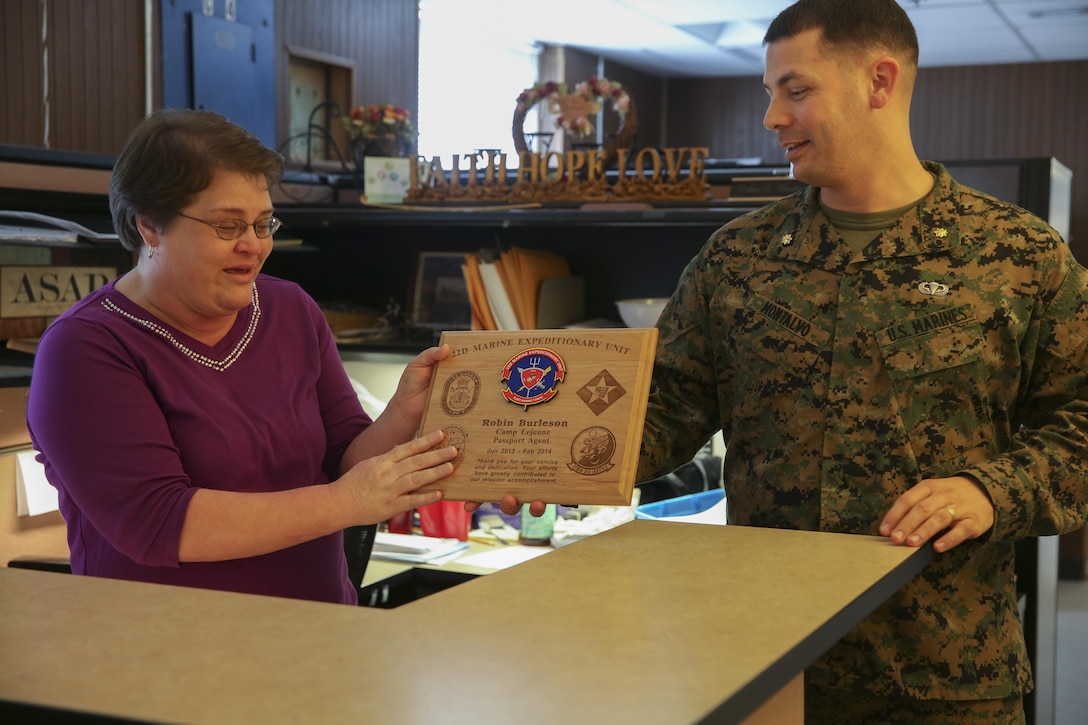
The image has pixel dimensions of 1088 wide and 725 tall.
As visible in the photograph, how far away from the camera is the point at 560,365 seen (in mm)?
1683

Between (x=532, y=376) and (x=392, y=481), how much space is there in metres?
0.26

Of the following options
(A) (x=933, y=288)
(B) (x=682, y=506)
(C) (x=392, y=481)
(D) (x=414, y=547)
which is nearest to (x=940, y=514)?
(A) (x=933, y=288)

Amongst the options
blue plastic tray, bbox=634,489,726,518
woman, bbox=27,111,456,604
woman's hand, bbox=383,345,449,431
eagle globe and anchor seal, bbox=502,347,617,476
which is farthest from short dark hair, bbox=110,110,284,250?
blue plastic tray, bbox=634,489,726,518

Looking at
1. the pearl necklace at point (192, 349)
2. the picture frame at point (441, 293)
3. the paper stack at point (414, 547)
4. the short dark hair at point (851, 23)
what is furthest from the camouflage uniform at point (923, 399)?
the picture frame at point (441, 293)

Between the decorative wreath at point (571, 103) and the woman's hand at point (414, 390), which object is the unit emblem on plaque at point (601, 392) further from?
the decorative wreath at point (571, 103)

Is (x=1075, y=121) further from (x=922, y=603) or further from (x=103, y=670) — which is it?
(x=103, y=670)

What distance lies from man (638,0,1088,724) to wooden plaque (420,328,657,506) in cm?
25

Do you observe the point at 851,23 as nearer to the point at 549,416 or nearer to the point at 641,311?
the point at 549,416

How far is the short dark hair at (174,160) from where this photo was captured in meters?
1.63

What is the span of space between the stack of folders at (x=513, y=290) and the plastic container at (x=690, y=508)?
613mm

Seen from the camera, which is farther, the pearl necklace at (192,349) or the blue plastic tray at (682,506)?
the blue plastic tray at (682,506)

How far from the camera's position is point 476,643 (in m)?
1.10

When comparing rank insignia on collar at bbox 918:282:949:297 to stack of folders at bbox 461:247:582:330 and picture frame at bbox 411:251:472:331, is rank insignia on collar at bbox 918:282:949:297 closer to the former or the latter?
stack of folders at bbox 461:247:582:330

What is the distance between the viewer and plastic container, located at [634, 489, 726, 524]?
110 inches
